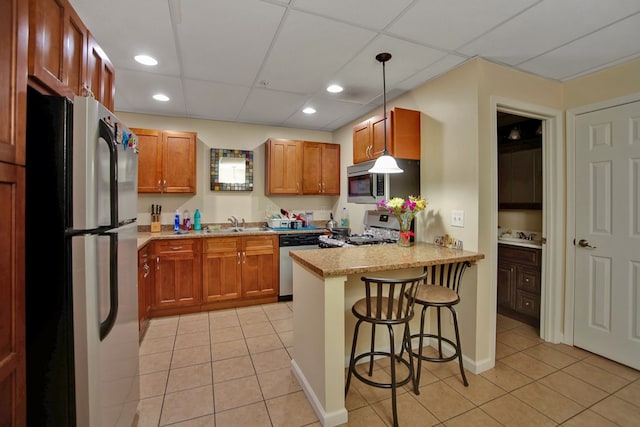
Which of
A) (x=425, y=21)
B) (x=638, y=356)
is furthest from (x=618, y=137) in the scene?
(x=425, y=21)

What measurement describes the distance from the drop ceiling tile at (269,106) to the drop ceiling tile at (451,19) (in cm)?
152

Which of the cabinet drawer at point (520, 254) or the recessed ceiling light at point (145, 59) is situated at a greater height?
the recessed ceiling light at point (145, 59)

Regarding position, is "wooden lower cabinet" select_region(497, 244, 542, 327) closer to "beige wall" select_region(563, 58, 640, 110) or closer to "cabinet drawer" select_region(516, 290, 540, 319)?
"cabinet drawer" select_region(516, 290, 540, 319)

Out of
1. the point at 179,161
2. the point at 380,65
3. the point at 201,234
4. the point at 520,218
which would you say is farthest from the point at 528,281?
the point at 179,161

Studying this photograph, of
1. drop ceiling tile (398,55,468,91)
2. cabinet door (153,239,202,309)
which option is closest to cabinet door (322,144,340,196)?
drop ceiling tile (398,55,468,91)

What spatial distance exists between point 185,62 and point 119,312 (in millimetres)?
2007

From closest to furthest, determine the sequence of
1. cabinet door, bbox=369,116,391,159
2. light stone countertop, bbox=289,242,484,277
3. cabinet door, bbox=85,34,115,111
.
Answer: cabinet door, bbox=85,34,115,111 → light stone countertop, bbox=289,242,484,277 → cabinet door, bbox=369,116,391,159

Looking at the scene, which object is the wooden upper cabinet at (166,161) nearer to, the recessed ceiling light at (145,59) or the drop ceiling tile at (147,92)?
the drop ceiling tile at (147,92)

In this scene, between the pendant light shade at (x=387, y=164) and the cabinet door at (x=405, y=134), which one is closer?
the pendant light shade at (x=387, y=164)

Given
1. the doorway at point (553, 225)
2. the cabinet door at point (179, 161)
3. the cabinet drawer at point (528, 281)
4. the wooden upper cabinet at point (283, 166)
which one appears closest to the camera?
the doorway at point (553, 225)

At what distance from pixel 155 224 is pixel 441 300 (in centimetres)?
351

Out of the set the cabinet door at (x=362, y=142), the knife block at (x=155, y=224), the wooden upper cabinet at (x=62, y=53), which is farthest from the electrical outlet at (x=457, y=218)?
the knife block at (x=155, y=224)

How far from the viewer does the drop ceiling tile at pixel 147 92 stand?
2.72m

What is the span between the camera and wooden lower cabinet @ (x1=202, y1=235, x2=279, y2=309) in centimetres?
356
